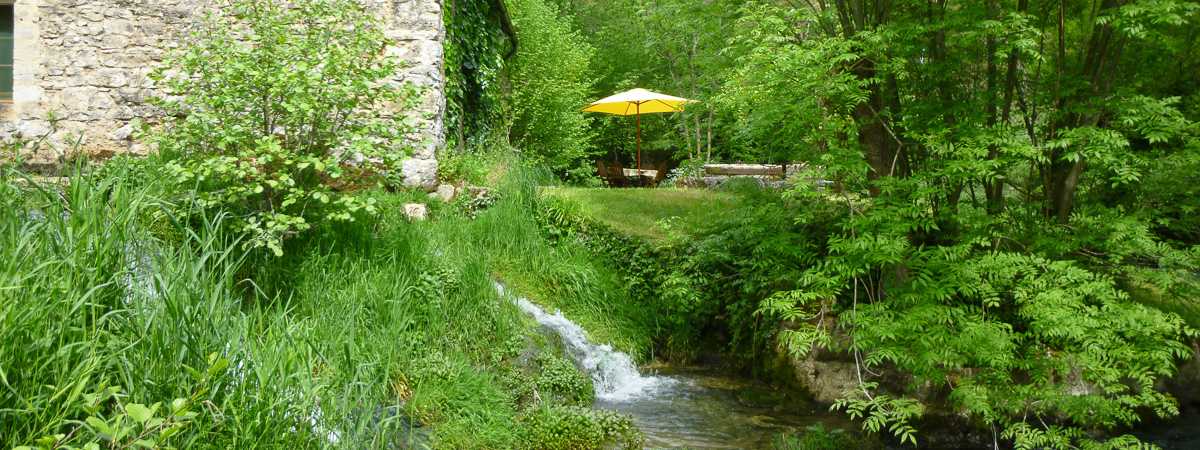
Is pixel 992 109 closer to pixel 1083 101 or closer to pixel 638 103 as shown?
pixel 1083 101

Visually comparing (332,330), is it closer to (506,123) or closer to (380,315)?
(380,315)

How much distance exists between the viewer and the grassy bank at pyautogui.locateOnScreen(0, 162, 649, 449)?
292 cm

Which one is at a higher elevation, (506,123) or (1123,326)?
(506,123)

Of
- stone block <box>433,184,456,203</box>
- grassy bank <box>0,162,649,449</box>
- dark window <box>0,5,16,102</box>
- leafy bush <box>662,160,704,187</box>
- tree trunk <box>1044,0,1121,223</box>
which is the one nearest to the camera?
grassy bank <box>0,162,649,449</box>

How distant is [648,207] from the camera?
388 inches

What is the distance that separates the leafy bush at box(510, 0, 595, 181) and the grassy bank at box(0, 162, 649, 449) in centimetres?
801

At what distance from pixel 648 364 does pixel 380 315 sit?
2675 mm

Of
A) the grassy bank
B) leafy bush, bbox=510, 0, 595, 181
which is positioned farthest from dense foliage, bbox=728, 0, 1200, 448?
leafy bush, bbox=510, 0, 595, 181

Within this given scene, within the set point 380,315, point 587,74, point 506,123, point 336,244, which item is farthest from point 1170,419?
point 587,74

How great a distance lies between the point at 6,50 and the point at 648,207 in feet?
24.7

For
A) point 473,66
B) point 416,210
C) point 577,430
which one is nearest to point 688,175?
point 473,66

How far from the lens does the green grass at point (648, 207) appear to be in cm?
813

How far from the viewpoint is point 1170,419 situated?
20.7 ft

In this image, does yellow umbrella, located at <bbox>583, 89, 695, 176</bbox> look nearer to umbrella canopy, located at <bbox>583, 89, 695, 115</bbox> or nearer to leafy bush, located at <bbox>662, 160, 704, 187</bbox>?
umbrella canopy, located at <bbox>583, 89, 695, 115</bbox>
